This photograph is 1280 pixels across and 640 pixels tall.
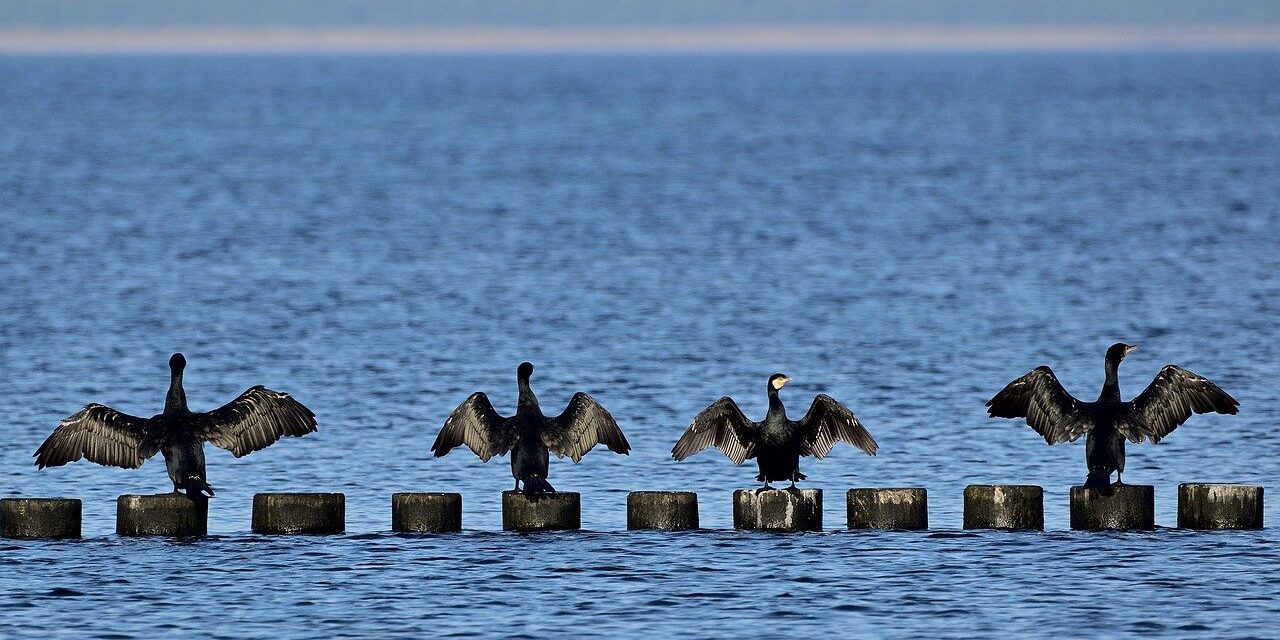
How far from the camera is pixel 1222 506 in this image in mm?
22672

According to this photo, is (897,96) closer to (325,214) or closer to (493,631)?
(325,214)

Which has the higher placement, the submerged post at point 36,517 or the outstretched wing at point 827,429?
the outstretched wing at point 827,429

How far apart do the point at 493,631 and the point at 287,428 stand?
168 inches

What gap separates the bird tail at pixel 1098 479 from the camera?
73.9 ft

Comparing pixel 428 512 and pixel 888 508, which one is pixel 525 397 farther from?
pixel 888 508

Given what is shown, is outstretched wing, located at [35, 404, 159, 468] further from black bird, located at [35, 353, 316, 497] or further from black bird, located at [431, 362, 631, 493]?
black bird, located at [431, 362, 631, 493]

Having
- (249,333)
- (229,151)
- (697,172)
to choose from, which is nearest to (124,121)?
(229,151)

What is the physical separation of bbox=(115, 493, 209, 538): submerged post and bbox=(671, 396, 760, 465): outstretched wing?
4.88 m

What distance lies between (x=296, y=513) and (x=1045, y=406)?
25.2 feet

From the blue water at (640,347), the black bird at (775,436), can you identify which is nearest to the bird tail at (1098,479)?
the blue water at (640,347)

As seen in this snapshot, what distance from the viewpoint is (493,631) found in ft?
63.8

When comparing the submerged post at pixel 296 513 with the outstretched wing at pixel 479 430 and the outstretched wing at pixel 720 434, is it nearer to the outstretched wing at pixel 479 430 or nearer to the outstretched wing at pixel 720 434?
the outstretched wing at pixel 479 430

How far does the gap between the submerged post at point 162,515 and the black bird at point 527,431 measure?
256 centimetres

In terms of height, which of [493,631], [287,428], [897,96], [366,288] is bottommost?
[493,631]
